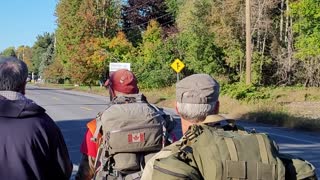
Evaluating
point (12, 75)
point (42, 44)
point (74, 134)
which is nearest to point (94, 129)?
point (12, 75)

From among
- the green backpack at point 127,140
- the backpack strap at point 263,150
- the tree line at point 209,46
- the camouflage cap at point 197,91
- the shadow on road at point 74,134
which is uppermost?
the tree line at point 209,46

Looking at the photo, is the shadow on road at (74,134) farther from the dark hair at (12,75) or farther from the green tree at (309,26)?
the green tree at (309,26)

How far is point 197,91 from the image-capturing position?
2668 millimetres

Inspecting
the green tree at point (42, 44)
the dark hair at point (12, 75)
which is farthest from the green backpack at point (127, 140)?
the green tree at point (42, 44)

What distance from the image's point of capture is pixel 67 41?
65750 mm

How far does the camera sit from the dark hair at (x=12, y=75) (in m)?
3.32

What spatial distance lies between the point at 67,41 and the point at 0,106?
209ft

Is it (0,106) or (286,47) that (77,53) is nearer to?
(286,47)

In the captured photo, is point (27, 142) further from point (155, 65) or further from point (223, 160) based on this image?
point (155, 65)

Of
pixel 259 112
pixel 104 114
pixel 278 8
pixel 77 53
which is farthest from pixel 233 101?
pixel 77 53

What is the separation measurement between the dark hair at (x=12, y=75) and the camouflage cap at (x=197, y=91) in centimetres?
111

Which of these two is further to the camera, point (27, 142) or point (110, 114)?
point (110, 114)

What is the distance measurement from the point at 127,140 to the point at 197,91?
1.18m

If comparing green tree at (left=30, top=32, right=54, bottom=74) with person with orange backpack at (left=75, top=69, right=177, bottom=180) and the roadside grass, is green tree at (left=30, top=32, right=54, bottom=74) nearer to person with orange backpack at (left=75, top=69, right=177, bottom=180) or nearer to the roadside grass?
the roadside grass
